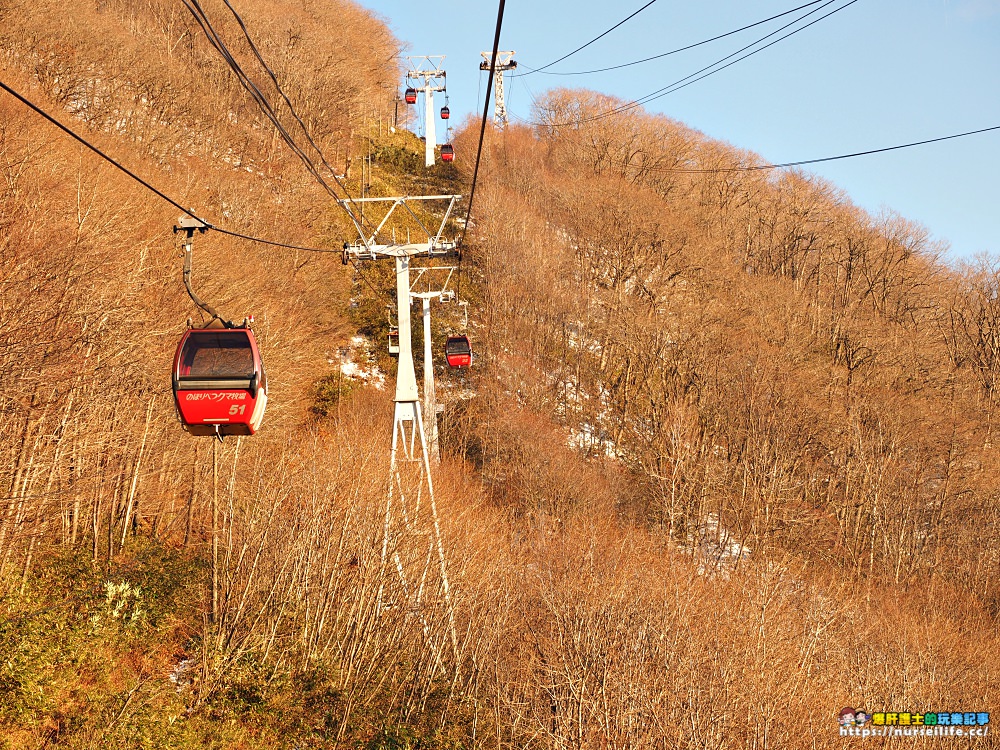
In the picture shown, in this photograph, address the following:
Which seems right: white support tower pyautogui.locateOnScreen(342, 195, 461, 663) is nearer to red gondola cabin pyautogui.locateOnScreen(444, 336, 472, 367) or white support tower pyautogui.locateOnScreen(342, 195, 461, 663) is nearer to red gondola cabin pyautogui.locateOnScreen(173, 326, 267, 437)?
red gondola cabin pyautogui.locateOnScreen(173, 326, 267, 437)

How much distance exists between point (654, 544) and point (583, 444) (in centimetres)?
688

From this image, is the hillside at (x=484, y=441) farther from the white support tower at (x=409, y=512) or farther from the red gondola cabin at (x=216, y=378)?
the red gondola cabin at (x=216, y=378)

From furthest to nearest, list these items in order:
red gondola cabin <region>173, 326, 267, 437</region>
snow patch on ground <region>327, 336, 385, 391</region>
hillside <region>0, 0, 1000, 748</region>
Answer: snow patch on ground <region>327, 336, 385, 391</region>, hillside <region>0, 0, 1000, 748</region>, red gondola cabin <region>173, 326, 267, 437</region>

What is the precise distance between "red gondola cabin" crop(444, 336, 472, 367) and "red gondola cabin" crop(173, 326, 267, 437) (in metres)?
15.8

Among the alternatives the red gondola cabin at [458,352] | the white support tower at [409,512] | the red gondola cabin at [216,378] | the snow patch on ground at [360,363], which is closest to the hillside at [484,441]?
the white support tower at [409,512]

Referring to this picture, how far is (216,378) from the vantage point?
8.73 metres

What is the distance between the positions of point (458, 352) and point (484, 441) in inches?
266

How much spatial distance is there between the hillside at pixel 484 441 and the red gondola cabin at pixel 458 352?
3.65 metres

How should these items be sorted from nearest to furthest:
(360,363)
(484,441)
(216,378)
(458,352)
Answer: (216,378)
(458,352)
(484,441)
(360,363)

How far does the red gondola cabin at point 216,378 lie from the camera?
8.73 meters

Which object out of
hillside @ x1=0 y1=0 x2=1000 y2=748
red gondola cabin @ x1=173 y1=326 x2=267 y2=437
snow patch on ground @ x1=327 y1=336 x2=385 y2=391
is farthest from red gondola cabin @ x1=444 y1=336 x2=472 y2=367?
red gondola cabin @ x1=173 y1=326 x2=267 y2=437

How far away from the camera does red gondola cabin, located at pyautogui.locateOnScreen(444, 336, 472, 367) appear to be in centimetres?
2477

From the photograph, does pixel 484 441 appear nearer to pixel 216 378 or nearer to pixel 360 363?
pixel 360 363

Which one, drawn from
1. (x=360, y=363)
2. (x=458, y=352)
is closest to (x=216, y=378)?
(x=458, y=352)
